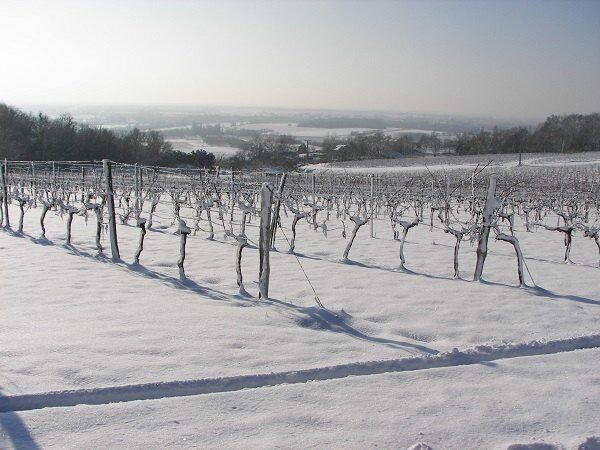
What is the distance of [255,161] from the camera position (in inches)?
1563

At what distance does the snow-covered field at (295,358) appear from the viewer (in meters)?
2.78

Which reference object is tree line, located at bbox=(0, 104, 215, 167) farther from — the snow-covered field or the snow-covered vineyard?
the snow-covered field

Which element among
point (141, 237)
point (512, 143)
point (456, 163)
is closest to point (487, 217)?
point (141, 237)

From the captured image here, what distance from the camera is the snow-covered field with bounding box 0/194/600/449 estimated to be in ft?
9.11

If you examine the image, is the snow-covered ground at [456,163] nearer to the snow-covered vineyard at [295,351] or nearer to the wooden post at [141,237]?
the wooden post at [141,237]

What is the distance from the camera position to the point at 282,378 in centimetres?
347

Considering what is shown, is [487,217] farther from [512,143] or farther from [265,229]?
[512,143]

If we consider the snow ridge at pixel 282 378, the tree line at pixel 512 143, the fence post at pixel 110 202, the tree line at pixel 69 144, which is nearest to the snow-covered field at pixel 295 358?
the snow ridge at pixel 282 378

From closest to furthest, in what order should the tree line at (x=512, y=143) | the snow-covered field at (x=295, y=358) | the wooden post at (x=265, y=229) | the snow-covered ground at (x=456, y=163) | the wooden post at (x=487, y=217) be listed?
1. the snow-covered field at (x=295, y=358)
2. the wooden post at (x=265, y=229)
3. the wooden post at (x=487, y=217)
4. the snow-covered ground at (x=456, y=163)
5. the tree line at (x=512, y=143)

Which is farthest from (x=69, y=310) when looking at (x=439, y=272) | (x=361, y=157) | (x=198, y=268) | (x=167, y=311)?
(x=361, y=157)

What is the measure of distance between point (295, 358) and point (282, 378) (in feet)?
1.19

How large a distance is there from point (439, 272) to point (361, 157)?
1804 inches

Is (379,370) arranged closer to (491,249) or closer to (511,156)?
(491,249)

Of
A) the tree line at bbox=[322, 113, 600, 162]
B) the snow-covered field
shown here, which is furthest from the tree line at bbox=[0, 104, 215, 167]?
the snow-covered field
